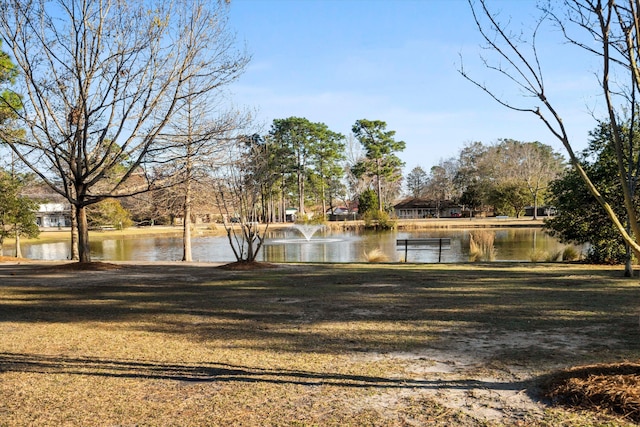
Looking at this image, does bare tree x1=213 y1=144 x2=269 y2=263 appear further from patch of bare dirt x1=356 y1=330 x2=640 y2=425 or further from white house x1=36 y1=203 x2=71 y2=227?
white house x1=36 y1=203 x2=71 y2=227

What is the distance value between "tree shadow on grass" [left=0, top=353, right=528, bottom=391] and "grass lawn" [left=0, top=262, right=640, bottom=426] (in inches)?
0.9

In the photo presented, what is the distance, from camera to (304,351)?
557cm

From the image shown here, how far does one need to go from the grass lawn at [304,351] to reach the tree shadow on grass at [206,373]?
2 centimetres

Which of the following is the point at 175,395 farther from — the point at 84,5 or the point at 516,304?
the point at 84,5

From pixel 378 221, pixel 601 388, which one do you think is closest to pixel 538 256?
pixel 601 388

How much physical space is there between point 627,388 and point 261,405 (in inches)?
104

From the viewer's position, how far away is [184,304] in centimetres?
866

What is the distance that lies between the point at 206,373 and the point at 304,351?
1.14m

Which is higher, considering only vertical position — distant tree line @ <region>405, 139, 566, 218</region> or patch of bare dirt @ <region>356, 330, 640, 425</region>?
distant tree line @ <region>405, 139, 566, 218</region>

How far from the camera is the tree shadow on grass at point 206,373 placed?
4.43 meters

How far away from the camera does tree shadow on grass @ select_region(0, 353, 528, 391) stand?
4432 mm

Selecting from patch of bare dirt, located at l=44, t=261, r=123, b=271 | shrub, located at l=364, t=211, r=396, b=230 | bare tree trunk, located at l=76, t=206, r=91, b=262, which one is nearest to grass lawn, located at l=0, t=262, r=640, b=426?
patch of bare dirt, located at l=44, t=261, r=123, b=271

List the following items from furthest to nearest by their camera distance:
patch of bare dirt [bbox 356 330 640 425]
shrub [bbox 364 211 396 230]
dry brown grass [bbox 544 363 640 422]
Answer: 1. shrub [bbox 364 211 396 230]
2. patch of bare dirt [bbox 356 330 640 425]
3. dry brown grass [bbox 544 363 640 422]

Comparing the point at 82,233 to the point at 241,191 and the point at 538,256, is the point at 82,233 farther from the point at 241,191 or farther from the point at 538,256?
the point at 538,256
